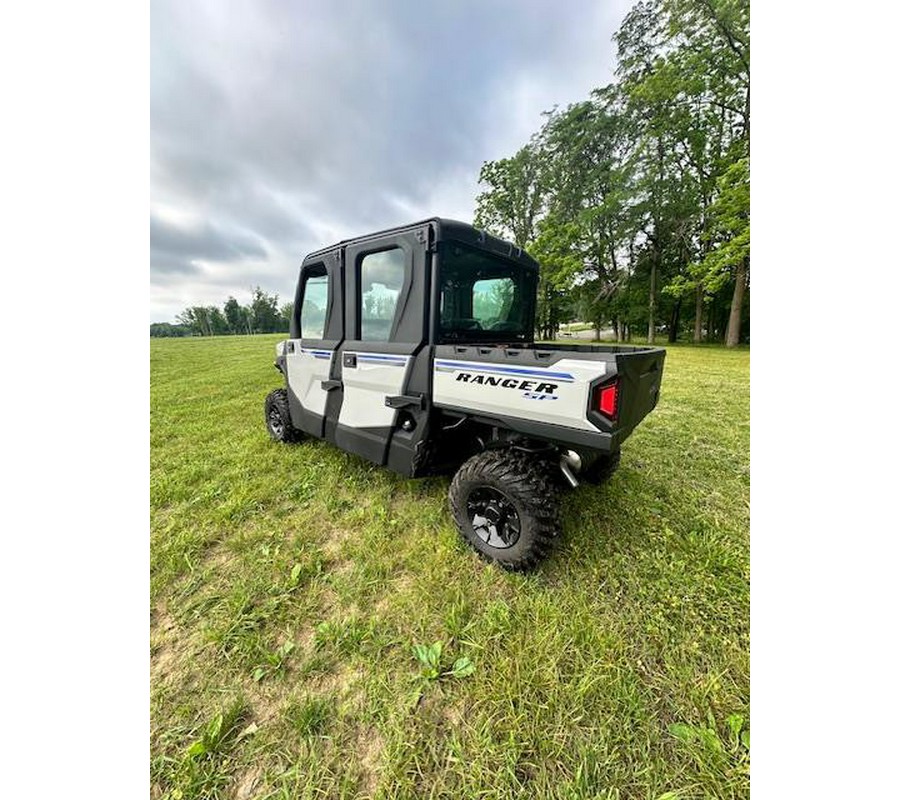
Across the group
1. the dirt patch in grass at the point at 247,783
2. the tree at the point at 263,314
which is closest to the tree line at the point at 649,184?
the dirt patch in grass at the point at 247,783

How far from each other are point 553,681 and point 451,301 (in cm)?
215

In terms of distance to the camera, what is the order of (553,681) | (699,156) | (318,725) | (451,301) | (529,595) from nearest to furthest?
(318,725), (553,681), (529,595), (451,301), (699,156)

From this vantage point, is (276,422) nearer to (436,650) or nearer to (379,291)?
(379,291)

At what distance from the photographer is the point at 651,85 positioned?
1619 centimetres

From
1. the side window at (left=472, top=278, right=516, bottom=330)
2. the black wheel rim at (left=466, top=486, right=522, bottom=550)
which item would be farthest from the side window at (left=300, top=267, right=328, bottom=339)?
the black wheel rim at (left=466, top=486, right=522, bottom=550)

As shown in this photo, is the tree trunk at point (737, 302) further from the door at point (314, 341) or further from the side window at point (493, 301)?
the door at point (314, 341)

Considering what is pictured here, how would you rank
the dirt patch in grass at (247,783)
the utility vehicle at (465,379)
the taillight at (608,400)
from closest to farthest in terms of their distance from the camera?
the dirt patch in grass at (247,783) < the taillight at (608,400) < the utility vehicle at (465,379)

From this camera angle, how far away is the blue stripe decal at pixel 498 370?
1.67m

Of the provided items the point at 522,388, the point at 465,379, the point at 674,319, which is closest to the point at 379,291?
the point at 465,379

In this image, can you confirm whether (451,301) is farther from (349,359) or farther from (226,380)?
(226,380)

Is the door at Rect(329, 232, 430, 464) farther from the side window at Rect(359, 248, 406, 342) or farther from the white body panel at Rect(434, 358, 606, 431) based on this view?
the white body panel at Rect(434, 358, 606, 431)

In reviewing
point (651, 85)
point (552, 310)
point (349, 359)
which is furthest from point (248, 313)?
point (349, 359)

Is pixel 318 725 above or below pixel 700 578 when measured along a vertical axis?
below

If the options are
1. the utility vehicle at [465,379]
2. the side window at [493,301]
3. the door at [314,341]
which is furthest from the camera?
the door at [314,341]
